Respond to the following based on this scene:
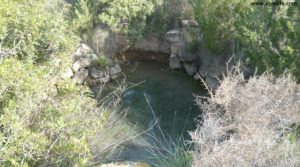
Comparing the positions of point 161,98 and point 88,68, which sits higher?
point 88,68

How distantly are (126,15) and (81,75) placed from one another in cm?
244

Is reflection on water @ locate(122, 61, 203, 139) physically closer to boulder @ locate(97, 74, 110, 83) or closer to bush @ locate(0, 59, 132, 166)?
boulder @ locate(97, 74, 110, 83)

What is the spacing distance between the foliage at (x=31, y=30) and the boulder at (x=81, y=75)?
255 centimetres

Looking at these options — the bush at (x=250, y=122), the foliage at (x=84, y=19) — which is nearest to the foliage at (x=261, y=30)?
the bush at (x=250, y=122)

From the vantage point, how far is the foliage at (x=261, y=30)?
880cm

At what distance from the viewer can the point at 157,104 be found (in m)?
11.6

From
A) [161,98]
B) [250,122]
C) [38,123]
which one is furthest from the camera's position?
[161,98]

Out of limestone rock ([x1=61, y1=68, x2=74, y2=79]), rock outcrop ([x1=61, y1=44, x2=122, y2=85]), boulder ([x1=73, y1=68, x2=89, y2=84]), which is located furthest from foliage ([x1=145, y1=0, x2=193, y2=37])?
limestone rock ([x1=61, y1=68, x2=74, y2=79])

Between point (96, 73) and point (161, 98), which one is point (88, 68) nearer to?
point (96, 73)

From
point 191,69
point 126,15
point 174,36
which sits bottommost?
point 191,69

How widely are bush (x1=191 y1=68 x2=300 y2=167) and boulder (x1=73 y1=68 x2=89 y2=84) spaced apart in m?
5.40

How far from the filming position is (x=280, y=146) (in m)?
6.02

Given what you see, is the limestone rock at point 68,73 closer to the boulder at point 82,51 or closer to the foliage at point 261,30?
the boulder at point 82,51

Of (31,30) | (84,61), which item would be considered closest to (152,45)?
(84,61)
